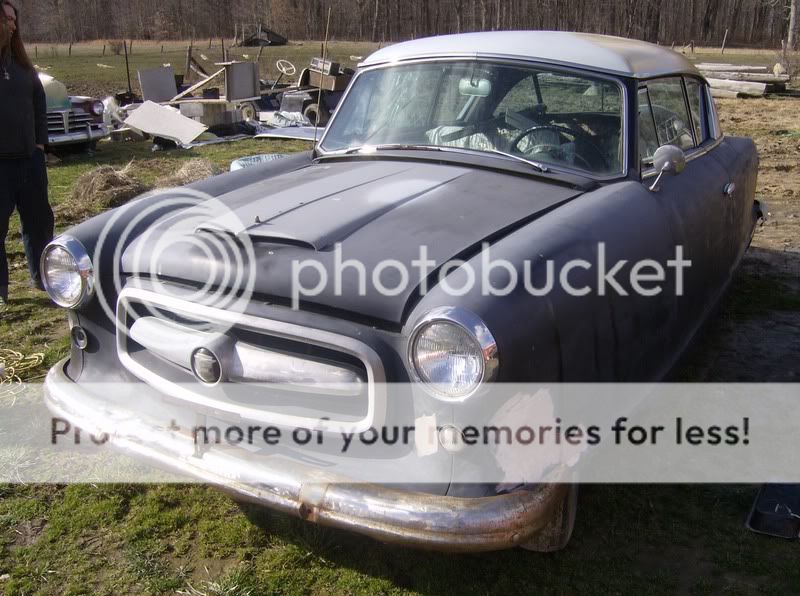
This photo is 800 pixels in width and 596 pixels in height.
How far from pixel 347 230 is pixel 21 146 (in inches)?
128

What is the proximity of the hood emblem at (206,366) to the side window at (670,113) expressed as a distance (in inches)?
91.0

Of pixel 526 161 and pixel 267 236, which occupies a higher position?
pixel 526 161

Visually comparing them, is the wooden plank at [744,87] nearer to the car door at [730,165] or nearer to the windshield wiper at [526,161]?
the car door at [730,165]

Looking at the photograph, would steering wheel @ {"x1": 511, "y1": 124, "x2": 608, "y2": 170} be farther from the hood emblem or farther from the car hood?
the hood emblem

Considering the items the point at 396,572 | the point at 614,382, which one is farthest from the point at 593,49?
the point at 396,572

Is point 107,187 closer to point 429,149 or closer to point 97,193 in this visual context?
point 97,193

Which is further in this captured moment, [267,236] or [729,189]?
[729,189]

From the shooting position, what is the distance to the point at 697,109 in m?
4.36

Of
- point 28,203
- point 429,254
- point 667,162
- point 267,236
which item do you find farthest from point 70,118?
point 429,254

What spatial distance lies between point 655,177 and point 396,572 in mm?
1953

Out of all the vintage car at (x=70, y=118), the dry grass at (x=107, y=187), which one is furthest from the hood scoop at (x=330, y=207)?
the vintage car at (x=70, y=118)

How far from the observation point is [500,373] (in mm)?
2094

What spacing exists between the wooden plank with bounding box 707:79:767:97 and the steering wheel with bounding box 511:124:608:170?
15.4 metres

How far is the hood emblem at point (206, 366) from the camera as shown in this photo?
8.05 feet
